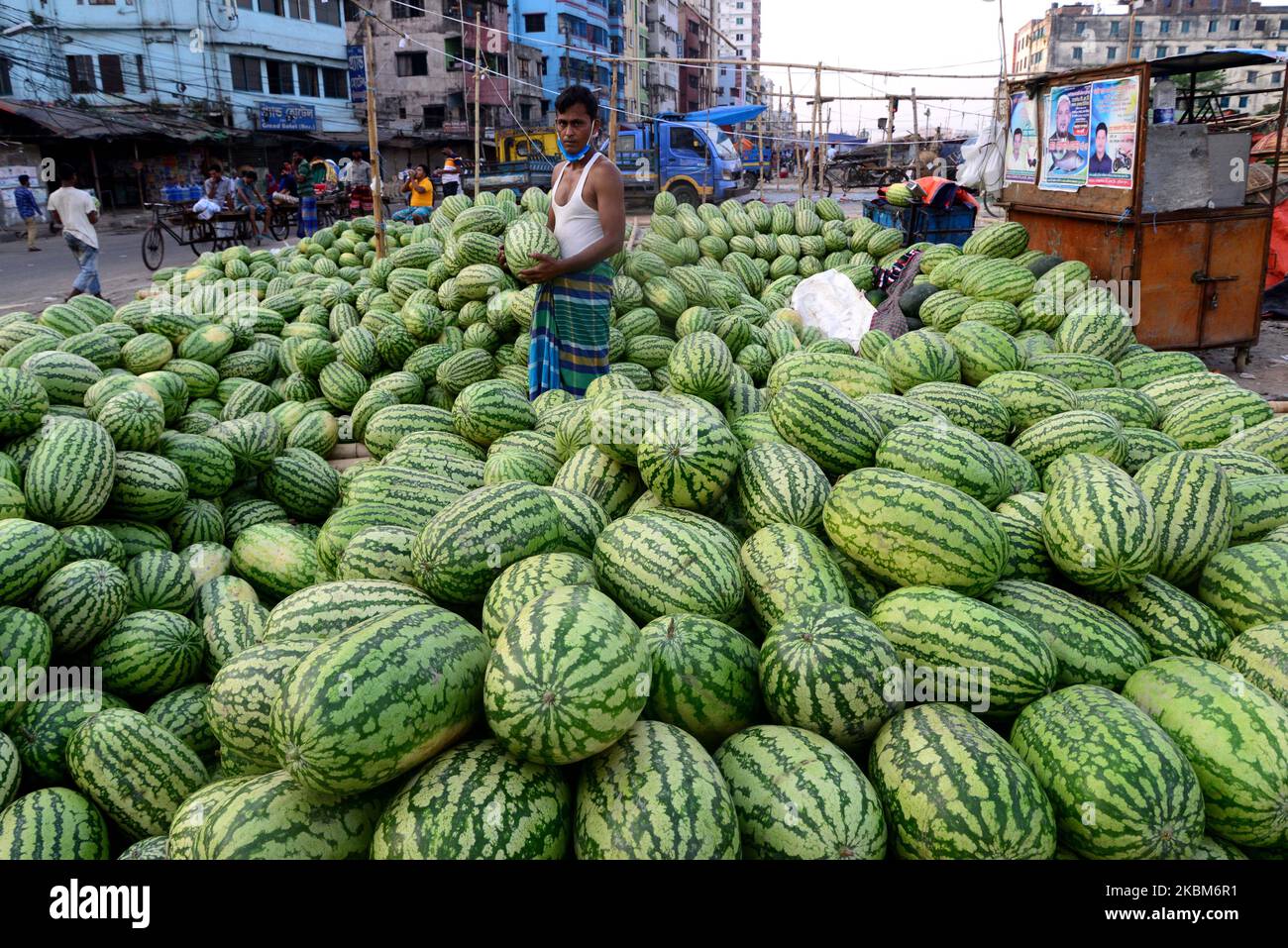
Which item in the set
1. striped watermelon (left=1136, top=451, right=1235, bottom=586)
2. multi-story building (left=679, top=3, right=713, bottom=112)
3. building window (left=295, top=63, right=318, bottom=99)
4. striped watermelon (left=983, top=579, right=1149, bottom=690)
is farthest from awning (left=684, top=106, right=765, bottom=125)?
multi-story building (left=679, top=3, right=713, bottom=112)

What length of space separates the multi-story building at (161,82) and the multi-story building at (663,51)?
3022cm

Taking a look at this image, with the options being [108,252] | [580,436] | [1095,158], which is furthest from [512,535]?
[108,252]

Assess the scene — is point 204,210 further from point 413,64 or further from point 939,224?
point 413,64

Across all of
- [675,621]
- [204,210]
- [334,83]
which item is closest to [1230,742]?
[675,621]

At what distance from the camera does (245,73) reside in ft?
112

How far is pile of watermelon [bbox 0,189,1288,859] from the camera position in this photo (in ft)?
5.35

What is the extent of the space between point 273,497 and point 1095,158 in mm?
7389

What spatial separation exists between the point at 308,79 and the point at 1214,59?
38184 millimetres

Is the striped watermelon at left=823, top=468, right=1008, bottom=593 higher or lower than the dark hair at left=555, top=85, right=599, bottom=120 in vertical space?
lower

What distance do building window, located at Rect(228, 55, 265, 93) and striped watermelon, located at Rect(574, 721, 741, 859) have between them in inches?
1561

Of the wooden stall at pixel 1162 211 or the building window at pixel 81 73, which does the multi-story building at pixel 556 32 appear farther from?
the wooden stall at pixel 1162 211

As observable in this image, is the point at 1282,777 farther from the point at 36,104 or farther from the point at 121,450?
the point at 36,104

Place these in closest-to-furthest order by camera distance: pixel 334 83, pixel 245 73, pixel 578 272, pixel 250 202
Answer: pixel 578 272 < pixel 250 202 < pixel 245 73 < pixel 334 83

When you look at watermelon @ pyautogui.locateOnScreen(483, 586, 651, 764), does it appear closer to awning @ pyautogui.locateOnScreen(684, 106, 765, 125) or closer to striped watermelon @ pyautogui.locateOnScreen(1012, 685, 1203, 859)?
striped watermelon @ pyautogui.locateOnScreen(1012, 685, 1203, 859)
